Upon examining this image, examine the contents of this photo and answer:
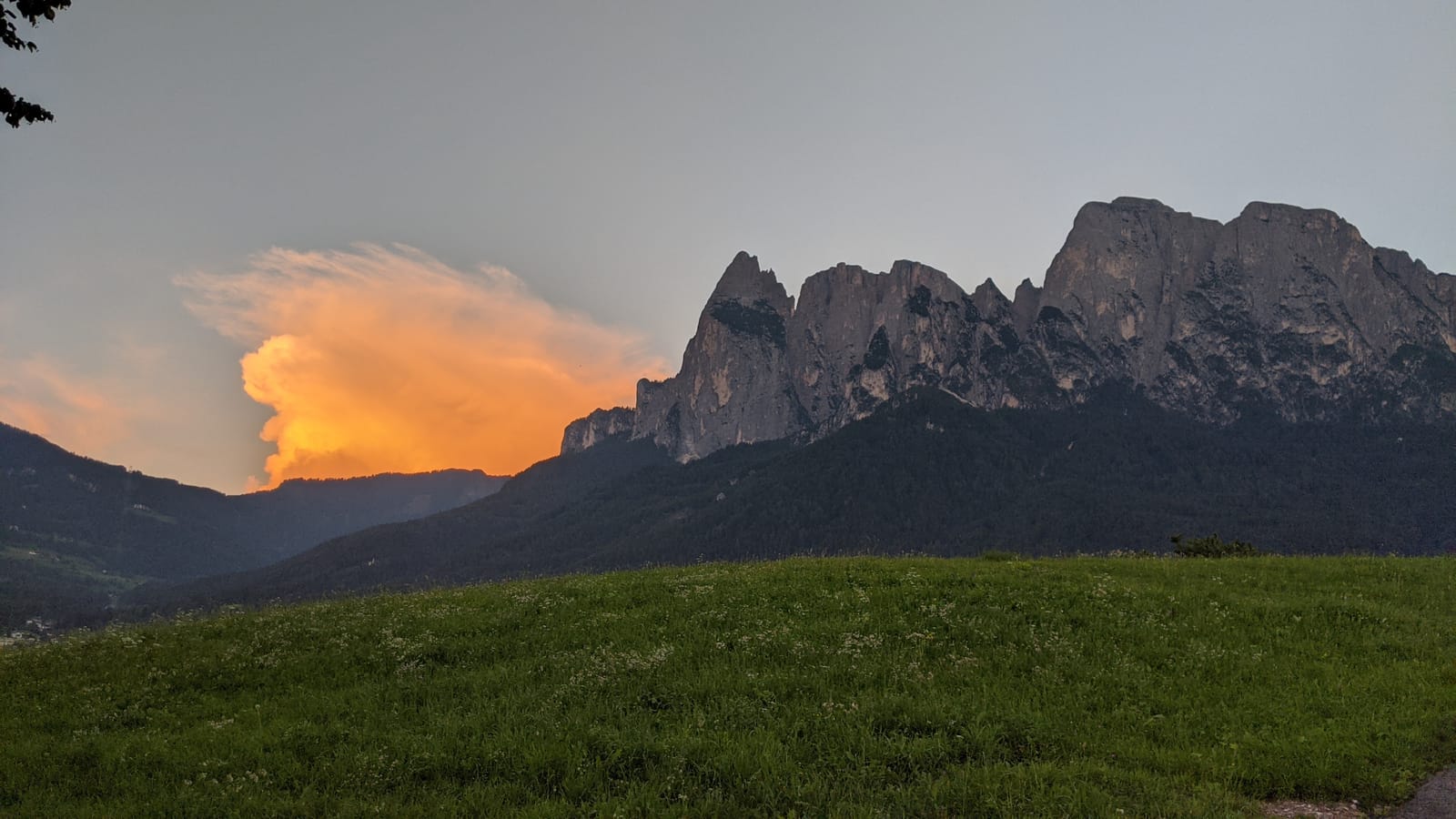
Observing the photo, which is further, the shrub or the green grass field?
the shrub

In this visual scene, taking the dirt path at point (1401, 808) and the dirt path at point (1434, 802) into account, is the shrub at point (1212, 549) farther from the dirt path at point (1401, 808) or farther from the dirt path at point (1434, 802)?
the dirt path at point (1401, 808)

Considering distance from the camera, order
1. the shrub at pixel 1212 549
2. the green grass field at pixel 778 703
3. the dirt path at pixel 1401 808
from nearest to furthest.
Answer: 1. the dirt path at pixel 1401 808
2. the green grass field at pixel 778 703
3. the shrub at pixel 1212 549

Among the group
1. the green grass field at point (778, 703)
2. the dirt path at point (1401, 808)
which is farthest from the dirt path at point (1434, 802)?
the green grass field at point (778, 703)

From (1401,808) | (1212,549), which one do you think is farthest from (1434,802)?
(1212,549)

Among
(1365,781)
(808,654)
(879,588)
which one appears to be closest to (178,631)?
(808,654)

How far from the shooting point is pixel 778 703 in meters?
13.6

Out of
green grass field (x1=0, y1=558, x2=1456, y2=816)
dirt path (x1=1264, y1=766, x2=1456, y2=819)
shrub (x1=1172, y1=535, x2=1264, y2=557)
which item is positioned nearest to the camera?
dirt path (x1=1264, y1=766, x2=1456, y2=819)

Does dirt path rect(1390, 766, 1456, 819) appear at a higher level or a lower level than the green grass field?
lower

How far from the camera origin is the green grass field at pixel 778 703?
1084cm

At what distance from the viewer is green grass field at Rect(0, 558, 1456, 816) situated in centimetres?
1084

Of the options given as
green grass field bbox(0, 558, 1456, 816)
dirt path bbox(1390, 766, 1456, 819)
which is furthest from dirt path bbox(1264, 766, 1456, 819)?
green grass field bbox(0, 558, 1456, 816)

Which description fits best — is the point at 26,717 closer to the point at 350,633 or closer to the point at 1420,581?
the point at 350,633

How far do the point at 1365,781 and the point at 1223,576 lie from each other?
1260 cm

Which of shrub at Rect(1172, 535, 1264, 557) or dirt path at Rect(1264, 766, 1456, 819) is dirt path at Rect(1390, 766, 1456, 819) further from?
shrub at Rect(1172, 535, 1264, 557)
